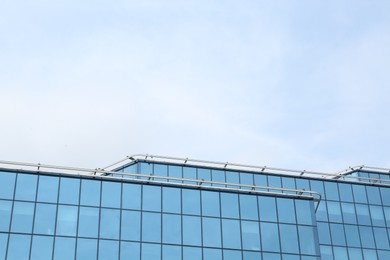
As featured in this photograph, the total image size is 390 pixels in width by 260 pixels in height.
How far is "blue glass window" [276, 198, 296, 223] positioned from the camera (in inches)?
1972

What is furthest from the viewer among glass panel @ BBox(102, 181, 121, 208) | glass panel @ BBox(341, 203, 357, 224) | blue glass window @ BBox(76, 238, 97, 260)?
glass panel @ BBox(341, 203, 357, 224)

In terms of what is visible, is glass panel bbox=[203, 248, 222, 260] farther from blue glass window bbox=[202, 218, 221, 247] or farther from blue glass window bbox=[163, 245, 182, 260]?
blue glass window bbox=[163, 245, 182, 260]

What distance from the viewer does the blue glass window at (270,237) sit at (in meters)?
48.7

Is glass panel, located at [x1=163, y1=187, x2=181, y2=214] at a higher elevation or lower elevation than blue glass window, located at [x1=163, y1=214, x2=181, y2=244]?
higher

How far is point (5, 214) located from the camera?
4491 centimetres

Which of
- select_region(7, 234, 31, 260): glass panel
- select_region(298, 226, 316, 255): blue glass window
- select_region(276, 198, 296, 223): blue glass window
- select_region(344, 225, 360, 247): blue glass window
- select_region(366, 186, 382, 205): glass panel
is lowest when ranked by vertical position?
select_region(7, 234, 31, 260): glass panel

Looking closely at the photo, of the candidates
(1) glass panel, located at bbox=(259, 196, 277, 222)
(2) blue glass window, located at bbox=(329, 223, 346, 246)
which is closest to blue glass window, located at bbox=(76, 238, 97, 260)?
(1) glass panel, located at bbox=(259, 196, 277, 222)

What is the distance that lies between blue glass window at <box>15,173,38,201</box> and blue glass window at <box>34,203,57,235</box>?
88 centimetres

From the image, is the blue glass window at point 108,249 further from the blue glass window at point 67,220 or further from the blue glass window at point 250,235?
the blue glass window at point 250,235

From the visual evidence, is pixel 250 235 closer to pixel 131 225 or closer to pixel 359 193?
pixel 131 225

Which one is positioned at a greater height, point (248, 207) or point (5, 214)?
point (248, 207)

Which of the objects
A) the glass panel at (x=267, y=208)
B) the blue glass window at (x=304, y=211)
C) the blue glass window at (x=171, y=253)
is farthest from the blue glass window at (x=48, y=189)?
the blue glass window at (x=304, y=211)

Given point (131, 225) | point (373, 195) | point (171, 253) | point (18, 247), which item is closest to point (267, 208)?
point (171, 253)

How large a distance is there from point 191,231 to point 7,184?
1232 centimetres
